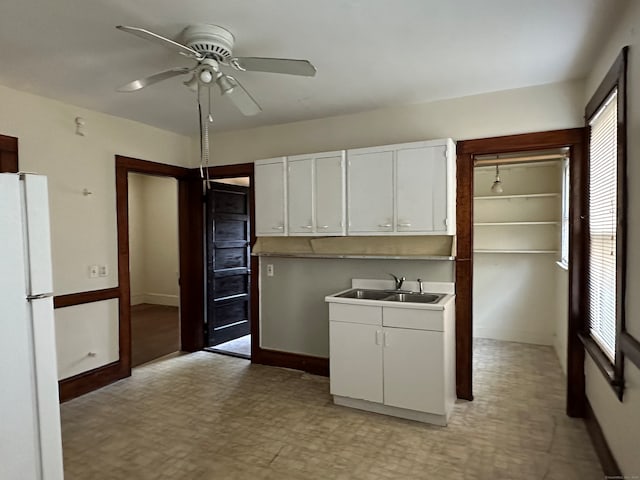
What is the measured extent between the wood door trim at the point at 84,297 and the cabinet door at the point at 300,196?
1.86 m

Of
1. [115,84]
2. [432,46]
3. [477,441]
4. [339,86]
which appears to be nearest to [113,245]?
[115,84]

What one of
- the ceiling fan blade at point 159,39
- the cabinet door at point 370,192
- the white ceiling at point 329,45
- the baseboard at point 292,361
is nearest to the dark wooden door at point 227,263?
the baseboard at point 292,361

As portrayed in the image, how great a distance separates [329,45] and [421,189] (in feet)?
4.37

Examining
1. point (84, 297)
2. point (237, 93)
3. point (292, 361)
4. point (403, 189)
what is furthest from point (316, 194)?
point (84, 297)

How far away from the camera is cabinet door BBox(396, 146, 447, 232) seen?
3.11 metres

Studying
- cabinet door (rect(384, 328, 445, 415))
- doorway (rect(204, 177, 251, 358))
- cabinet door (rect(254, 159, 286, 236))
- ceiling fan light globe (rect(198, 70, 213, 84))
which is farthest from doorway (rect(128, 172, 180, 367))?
Result: ceiling fan light globe (rect(198, 70, 213, 84))

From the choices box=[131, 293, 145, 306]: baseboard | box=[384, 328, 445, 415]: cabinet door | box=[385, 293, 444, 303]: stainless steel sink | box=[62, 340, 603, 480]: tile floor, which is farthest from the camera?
box=[131, 293, 145, 306]: baseboard

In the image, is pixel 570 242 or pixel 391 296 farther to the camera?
pixel 391 296

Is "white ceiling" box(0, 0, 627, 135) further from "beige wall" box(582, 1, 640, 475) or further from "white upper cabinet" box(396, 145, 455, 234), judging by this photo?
"white upper cabinet" box(396, 145, 455, 234)

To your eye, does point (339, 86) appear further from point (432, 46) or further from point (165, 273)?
point (165, 273)

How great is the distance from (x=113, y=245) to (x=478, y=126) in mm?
3567

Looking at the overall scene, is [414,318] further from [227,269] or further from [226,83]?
[227,269]

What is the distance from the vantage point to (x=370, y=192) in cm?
338

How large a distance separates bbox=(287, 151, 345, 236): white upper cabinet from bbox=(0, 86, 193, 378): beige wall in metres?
1.78
